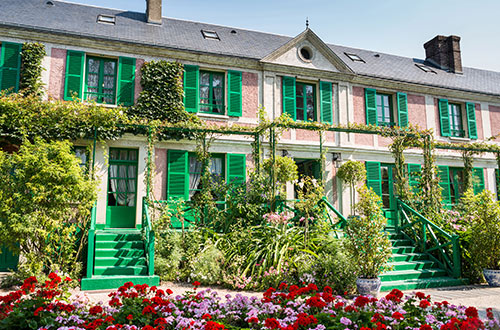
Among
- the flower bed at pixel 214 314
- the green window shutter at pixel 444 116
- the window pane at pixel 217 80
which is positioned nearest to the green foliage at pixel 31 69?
the window pane at pixel 217 80

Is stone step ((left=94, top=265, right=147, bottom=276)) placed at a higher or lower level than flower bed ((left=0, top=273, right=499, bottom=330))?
lower

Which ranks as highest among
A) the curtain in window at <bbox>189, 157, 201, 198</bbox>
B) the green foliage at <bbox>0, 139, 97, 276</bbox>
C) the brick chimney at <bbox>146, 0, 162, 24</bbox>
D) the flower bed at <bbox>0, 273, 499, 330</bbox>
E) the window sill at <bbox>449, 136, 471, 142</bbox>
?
the brick chimney at <bbox>146, 0, 162, 24</bbox>

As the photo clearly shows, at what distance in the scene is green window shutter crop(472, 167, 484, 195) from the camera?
13291 millimetres

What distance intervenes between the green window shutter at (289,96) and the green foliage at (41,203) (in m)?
6.80

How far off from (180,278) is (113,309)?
3.39 m

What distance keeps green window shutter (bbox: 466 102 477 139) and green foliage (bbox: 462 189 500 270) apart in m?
7.88

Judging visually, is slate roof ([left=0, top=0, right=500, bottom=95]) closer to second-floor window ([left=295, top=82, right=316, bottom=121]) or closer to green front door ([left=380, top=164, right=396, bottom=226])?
second-floor window ([left=295, top=82, right=316, bottom=121])

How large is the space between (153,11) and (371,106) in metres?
7.90

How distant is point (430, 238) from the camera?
814 cm

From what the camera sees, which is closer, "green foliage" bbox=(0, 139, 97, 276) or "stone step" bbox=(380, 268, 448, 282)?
"green foliage" bbox=(0, 139, 97, 276)

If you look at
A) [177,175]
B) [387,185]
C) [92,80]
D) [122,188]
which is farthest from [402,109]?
[92,80]

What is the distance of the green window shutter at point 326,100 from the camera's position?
12.2 metres

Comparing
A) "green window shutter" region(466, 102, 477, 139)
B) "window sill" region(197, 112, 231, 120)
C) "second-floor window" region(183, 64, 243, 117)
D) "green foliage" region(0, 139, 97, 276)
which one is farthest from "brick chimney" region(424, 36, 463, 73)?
"green foliage" region(0, 139, 97, 276)

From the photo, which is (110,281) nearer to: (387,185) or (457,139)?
(387,185)
